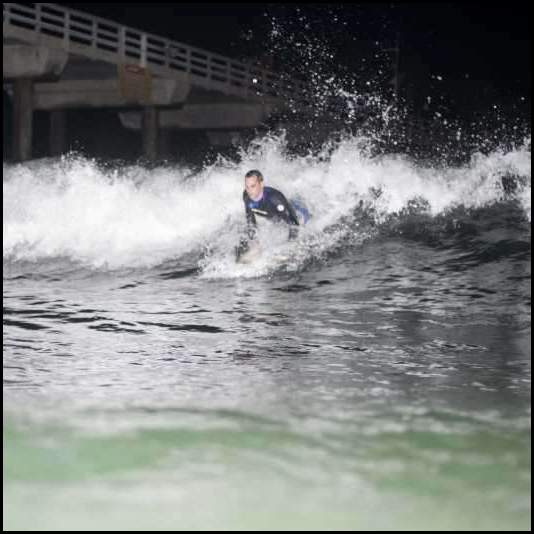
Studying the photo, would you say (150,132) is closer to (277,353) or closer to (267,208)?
(267,208)

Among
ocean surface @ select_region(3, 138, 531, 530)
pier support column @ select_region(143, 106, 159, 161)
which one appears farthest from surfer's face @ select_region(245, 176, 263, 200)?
pier support column @ select_region(143, 106, 159, 161)

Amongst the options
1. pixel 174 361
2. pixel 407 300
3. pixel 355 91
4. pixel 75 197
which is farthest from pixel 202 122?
pixel 174 361

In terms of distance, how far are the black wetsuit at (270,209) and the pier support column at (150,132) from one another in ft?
48.1

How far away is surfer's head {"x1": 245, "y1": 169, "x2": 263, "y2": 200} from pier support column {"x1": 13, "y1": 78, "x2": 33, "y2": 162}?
13.3 metres

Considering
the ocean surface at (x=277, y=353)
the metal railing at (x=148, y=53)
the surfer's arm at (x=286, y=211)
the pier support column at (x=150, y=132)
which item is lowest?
the ocean surface at (x=277, y=353)

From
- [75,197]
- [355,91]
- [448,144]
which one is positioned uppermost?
[355,91]

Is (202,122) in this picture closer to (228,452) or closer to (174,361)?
(174,361)

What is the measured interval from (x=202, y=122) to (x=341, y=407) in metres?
23.6

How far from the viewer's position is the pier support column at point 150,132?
2445 cm

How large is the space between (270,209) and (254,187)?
1.12ft

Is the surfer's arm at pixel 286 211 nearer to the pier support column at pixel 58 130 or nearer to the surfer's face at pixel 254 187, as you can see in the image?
the surfer's face at pixel 254 187

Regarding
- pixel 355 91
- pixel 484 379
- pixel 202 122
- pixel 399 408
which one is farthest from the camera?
pixel 355 91

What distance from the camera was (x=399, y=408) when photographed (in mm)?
4594

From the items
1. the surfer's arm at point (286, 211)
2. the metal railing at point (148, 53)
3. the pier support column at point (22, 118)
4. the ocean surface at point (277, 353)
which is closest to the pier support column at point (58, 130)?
the metal railing at point (148, 53)
